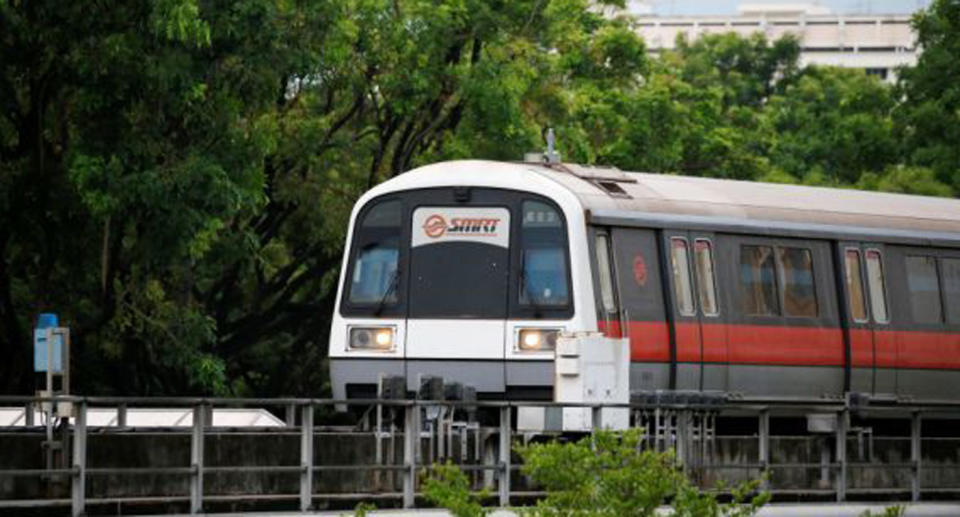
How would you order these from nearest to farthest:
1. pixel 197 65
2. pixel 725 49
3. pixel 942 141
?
pixel 197 65 → pixel 942 141 → pixel 725 49

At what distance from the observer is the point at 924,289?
29.7 meters

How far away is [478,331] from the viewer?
84.8 feet

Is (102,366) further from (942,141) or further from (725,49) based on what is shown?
(725,49)

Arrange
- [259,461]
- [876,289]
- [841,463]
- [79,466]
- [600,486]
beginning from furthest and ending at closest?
[876,289] → [841,463] → [259,461] → [79,466] → [600,486]

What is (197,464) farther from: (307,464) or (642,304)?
(642,304)

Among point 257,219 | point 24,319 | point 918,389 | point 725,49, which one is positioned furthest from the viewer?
point 725,49

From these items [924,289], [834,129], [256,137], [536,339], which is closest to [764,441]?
[536,339]

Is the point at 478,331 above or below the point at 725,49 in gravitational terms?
below

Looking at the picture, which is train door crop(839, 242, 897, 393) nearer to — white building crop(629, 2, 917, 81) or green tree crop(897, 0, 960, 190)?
green tree crop(897, 0, 960, 190)

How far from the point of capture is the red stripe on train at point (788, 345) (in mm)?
26109

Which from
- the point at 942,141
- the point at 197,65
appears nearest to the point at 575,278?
the point at 197,65

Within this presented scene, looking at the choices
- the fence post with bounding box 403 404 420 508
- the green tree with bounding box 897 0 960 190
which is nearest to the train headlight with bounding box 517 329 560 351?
the fence post with bounding box 403 404 420 508

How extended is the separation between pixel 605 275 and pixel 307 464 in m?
7.44

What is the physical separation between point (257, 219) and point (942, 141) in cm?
1976
